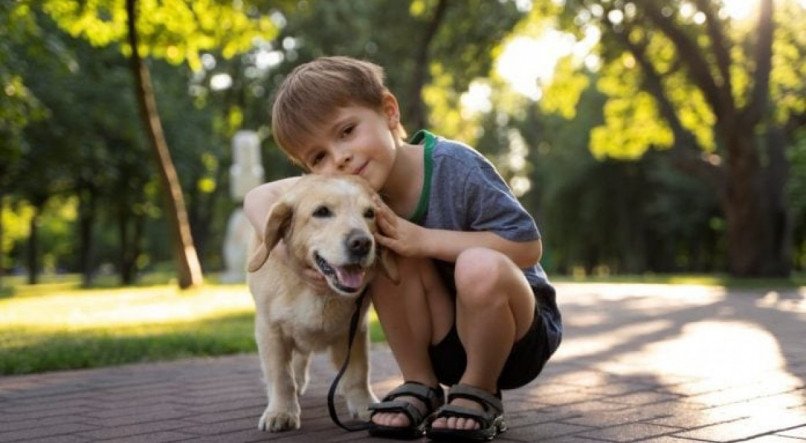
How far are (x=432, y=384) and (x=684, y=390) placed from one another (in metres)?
1.62

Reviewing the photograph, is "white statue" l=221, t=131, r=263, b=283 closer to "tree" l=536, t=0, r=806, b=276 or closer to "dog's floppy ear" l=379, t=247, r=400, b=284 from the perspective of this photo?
"tree" l=536, t=0, r=806, b=276

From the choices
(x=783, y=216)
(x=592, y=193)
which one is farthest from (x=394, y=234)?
(x=592, y=193)

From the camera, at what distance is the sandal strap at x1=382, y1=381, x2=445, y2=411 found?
405 cm

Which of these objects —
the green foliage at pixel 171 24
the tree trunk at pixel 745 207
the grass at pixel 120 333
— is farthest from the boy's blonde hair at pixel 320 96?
the tree trunk at pixel 745 207

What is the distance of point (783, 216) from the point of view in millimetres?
20859

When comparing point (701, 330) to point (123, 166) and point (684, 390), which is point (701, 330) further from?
point (123, 166)

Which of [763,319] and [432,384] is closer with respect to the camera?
[432,384]

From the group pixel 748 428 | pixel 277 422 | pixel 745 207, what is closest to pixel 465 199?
pixel 277 422

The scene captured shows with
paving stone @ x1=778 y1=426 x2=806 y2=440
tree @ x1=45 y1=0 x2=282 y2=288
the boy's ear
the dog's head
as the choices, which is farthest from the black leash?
Answer: tree @ x1=45 y1=0 x2=282 y2=288

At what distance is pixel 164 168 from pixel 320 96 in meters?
13.1

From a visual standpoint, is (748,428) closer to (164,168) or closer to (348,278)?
(348,278)

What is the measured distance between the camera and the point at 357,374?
4.54 metres

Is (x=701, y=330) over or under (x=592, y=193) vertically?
under

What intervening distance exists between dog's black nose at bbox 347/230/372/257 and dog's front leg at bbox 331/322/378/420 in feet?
2.77
